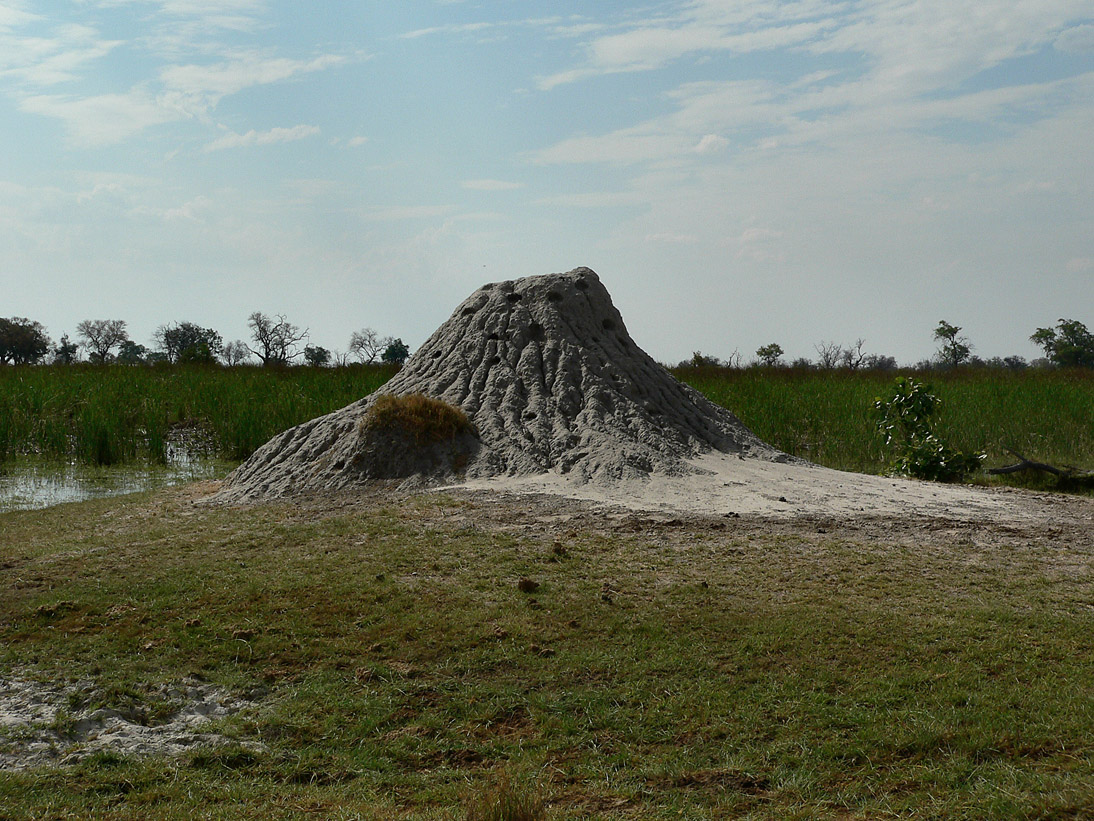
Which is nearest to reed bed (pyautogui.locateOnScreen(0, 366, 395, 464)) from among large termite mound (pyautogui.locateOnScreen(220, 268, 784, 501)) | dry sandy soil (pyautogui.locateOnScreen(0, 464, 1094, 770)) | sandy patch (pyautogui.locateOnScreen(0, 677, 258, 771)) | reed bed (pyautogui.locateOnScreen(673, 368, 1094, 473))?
large termite mound (pyautogui.locateOnScreen(220, 268, 784, 501))

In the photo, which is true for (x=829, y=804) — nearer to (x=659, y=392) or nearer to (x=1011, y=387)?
(x=659, y=392)

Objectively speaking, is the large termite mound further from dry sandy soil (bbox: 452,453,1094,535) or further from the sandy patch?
the sandy patch

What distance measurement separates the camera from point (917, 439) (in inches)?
381

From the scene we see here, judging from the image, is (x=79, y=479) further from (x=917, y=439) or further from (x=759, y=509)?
(x=917, y=439)

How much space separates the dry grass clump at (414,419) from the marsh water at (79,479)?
99.9 inches

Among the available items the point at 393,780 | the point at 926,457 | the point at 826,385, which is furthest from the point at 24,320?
the point at 393,780

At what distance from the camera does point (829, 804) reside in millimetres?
2586

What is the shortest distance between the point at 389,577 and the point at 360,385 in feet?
29.2

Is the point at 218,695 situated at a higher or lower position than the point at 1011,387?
lower

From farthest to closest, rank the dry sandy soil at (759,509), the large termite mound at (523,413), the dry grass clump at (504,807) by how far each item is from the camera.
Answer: the large termite mound at (523,413), the dry sandy soil at (759,509), the dry grass clump at (504,807)

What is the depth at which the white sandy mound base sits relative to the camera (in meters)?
6.49

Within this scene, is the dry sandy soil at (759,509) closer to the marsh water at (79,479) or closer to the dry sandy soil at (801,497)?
the dry sandy soil at (801,497)

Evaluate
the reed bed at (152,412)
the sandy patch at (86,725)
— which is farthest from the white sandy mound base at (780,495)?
the reed bed at (152,412)

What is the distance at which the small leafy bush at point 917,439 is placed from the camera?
924 centimetres
